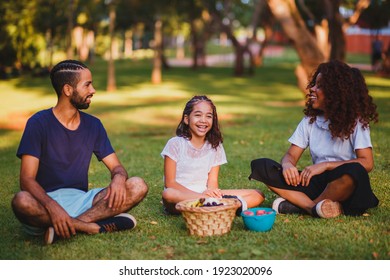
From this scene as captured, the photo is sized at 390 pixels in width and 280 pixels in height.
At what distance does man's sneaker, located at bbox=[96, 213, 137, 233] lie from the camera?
5035mm

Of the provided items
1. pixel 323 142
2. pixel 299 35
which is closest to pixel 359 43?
pixel 299 35

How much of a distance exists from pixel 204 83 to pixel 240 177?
738 inches

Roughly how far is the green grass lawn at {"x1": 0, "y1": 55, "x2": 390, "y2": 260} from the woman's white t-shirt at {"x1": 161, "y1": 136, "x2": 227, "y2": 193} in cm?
41

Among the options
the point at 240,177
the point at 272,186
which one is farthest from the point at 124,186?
the point at 240,177

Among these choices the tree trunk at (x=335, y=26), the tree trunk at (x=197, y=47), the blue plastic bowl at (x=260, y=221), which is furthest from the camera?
the tree trunk at (x=197, y=47)

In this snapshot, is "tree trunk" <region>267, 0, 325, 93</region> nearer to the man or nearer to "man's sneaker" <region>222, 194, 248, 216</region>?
"man's sneaker" <region>222, 194, 248, 216</region>

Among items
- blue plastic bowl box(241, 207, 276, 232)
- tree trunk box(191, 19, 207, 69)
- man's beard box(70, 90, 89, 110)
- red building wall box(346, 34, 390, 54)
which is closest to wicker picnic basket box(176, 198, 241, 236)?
blue plastic bowl box(241, 207, 276, 232)

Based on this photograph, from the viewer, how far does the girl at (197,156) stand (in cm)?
564

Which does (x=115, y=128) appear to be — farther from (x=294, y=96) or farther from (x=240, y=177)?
(x=294, y=96)

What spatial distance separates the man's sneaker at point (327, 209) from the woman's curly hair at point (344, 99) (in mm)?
647

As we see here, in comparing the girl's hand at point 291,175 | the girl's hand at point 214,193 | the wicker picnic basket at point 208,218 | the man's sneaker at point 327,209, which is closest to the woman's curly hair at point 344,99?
the girl's hand at point 291,175

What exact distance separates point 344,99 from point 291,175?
2.88 feet

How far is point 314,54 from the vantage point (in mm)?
15953

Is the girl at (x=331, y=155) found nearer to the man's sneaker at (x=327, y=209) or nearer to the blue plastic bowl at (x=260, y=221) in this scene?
the man's sneaker at (x=327, y=209)
